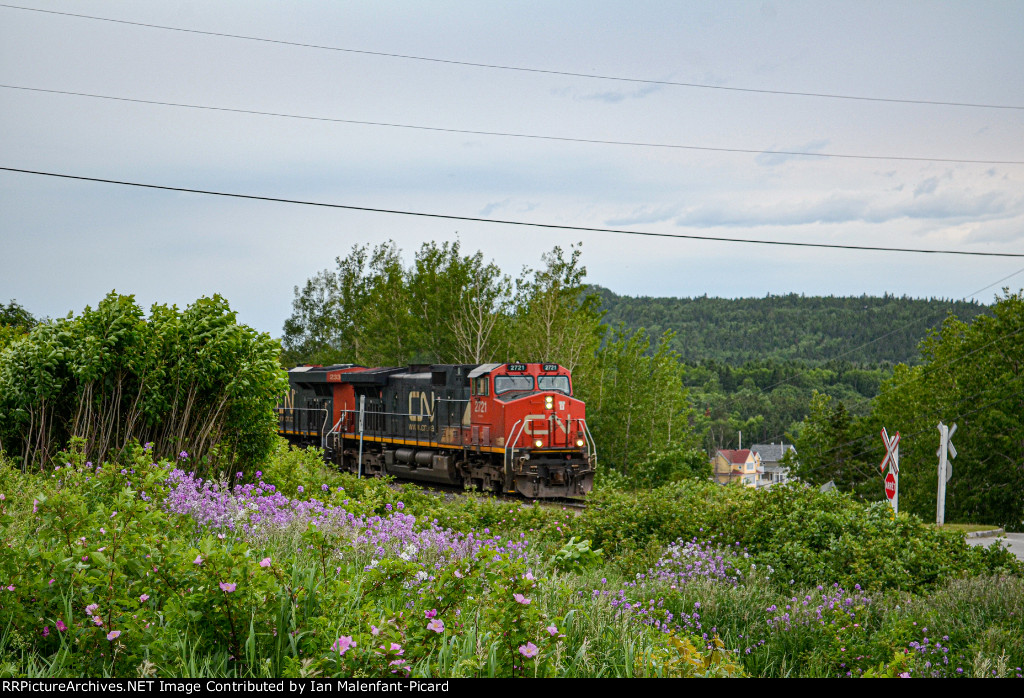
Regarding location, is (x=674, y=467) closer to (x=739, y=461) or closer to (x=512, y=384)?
(x=512, y=384)

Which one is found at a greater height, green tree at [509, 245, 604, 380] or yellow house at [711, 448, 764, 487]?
green tree at [509, 245, 604, 380]

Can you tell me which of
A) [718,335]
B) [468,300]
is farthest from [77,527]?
[718,335]

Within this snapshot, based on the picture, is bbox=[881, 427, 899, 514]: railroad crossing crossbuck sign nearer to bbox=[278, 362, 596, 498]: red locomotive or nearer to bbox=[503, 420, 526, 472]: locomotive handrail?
bbox=[278, 362, 596, 498]: red locomotive

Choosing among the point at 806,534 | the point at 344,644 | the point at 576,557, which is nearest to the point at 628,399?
the point at 806,534

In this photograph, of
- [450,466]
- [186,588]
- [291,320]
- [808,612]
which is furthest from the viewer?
[291,320]

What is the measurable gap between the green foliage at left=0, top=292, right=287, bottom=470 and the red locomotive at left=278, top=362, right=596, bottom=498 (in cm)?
993

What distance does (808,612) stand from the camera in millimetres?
8023

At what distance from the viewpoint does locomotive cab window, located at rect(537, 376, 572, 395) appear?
22922 millimetres

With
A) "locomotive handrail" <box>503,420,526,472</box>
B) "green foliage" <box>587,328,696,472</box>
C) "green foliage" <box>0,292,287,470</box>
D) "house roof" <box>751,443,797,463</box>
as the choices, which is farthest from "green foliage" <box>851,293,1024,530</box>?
"house roof" <box>751,443,797,463</box>

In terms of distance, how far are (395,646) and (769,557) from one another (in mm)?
7391

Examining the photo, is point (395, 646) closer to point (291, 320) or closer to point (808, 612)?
point (808, 612)

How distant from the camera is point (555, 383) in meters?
23.3

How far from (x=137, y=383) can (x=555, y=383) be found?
1345cm

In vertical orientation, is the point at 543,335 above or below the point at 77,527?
above
